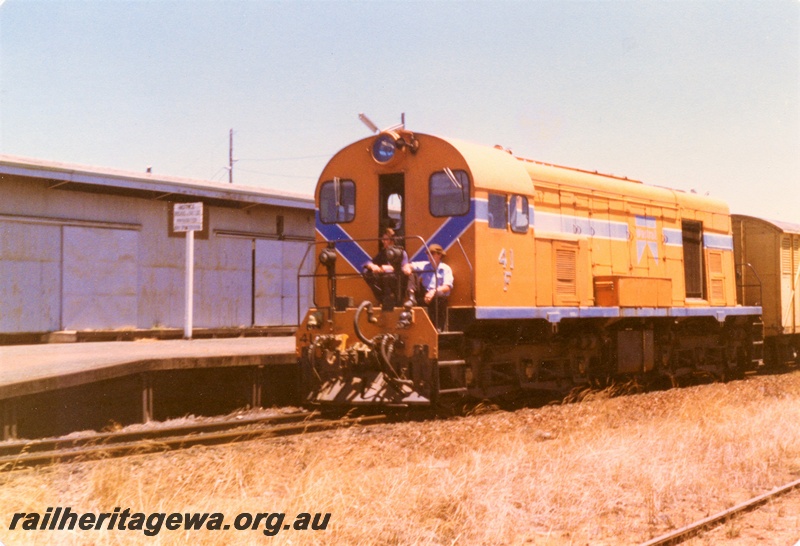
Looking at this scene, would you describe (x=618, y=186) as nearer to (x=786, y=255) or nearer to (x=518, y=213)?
(x=518, y=213)

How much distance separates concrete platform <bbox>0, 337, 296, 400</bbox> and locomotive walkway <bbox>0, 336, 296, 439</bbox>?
0.01 meters

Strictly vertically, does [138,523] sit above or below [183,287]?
below

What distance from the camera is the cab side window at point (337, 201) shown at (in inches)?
460

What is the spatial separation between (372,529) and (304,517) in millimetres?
493

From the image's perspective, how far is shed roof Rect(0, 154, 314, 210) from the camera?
50.3 feet

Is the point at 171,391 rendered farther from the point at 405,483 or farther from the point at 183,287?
the point at 183,287

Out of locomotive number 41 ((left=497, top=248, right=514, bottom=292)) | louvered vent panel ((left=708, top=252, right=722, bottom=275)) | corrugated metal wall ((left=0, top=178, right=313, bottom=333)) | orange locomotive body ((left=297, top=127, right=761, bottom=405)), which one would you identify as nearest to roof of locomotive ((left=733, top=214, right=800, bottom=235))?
louvered vent panel ((left=708, top=252, right=722, bottom=275))

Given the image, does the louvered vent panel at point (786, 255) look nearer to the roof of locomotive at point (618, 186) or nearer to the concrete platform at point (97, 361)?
the roof of locomotive at point (618, 186)

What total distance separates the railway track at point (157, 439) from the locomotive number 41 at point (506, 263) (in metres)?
2.56

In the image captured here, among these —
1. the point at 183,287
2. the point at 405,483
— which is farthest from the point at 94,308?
the point at 405,483

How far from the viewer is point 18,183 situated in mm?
15688

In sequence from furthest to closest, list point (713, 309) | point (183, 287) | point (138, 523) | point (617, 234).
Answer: point (183, 287)
point (713, 309)
point (617, 234)
point (138, 523)

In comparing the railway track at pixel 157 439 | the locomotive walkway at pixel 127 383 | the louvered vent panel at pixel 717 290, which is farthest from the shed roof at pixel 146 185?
the louvered vent panel at pixel 717 290

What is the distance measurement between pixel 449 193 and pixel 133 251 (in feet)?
32.1
